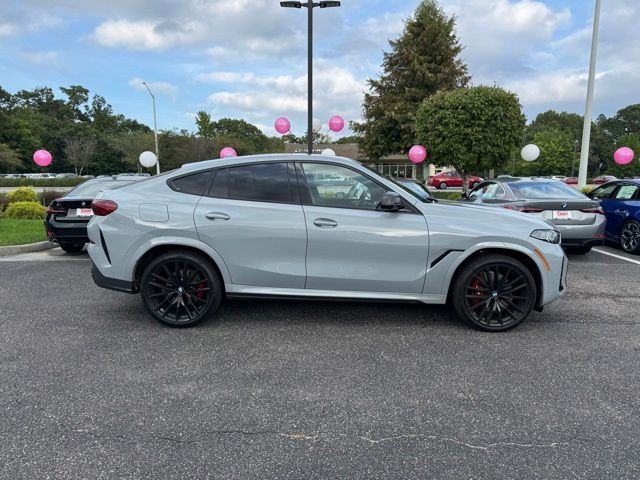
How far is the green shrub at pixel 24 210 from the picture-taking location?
39.8ft

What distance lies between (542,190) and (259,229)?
19.0 feet

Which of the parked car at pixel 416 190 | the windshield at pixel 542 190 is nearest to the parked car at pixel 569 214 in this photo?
the windshield at pixel 542 190

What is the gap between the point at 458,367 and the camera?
3.42 metres

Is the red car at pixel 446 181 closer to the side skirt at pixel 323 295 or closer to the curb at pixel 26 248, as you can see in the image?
the curb at pixel 26 248

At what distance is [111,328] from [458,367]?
131 inches

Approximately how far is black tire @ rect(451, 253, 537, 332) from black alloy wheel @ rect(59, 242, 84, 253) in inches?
265

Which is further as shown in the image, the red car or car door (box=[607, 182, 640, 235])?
the red car

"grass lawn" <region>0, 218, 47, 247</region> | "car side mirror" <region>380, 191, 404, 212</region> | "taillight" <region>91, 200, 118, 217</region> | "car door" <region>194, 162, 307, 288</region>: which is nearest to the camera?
"car side mirror" <region>380, 191, 404, 212</region>

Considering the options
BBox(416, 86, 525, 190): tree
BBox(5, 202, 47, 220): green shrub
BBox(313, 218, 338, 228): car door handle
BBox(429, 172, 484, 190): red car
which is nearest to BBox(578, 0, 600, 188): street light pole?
BBox(416, 86, 525, 190): tree

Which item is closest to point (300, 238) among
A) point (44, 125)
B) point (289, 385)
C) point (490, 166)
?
point (289, 385)

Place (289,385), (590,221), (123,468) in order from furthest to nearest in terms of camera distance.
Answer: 1. (590,221)
2. (289,385)
3. (123,468)

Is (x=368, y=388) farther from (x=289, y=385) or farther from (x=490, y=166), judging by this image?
(x=490, y=166)

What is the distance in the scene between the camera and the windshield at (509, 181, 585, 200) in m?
7.42

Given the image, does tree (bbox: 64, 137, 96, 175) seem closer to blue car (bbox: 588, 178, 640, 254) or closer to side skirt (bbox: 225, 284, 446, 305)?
blue car (bbox: 588, 178, 640, 254)
